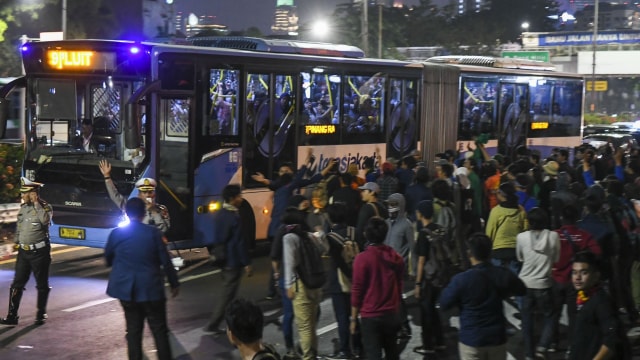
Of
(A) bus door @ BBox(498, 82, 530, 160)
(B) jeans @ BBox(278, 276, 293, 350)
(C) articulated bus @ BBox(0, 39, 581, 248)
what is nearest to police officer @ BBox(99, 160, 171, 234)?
(C) articulated bus @ BBox(0, 39, 581, 248)

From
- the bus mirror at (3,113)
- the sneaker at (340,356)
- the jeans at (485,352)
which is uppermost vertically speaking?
the bus mirror at (3,113)

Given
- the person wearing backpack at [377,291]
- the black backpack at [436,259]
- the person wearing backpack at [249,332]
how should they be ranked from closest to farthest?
the person wearing backpack at [249,332]
the person wearing backpack at [377,291]
the black backpack at [436,259]

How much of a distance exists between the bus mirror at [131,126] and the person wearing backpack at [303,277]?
4471 millimetres

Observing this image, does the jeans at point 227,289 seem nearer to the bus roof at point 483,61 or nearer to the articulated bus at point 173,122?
the articulated bus at point 173,122

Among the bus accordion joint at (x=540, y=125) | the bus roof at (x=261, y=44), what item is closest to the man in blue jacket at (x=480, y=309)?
the bus roof at (x=261, y=44)

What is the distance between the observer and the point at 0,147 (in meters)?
16.7

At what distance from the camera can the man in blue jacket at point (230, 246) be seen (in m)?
9.87

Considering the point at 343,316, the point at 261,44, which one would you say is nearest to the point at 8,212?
the point at 261,44

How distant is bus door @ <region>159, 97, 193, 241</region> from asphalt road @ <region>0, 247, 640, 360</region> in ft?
2.73

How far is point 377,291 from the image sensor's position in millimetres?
7547

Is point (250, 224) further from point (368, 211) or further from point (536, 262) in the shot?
point (536, 262)

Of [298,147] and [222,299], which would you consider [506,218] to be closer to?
[222,299]

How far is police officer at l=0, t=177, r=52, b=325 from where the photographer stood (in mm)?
10203

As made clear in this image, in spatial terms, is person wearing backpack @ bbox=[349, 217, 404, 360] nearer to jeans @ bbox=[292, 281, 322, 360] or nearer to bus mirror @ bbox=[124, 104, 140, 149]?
jeans @ bbox=[292, 281, 322, 360]
